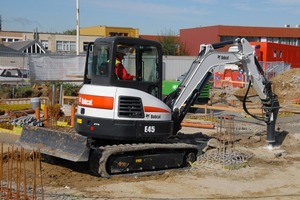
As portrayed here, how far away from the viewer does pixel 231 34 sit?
60.8 m

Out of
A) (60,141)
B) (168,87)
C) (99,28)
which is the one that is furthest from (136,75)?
(99,28)

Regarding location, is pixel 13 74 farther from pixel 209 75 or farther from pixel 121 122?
pixel 121 122

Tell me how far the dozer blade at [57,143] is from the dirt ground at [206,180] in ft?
1.54

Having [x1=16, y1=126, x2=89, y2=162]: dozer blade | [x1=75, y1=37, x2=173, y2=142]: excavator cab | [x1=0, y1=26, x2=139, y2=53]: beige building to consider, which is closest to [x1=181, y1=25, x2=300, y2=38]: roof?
[x1=0, y1=26, x2=139, y2=53]: beige building

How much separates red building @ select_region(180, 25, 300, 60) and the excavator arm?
47.8m

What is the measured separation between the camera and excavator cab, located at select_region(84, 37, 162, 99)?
9609 millimetres

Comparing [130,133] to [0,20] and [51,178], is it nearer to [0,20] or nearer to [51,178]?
[51,178]

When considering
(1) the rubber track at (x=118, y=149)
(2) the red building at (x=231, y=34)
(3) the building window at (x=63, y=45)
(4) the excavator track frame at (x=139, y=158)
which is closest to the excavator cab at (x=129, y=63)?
(1) the rubber track at (x=118, y=149)

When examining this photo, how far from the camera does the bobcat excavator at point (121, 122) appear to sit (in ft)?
31.2

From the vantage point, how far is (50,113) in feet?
55.5

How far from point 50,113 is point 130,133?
310 inches

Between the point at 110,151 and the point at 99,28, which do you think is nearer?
the point at 110,151

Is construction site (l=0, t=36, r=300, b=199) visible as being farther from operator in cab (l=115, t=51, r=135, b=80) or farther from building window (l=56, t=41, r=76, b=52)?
building window (l=56, t=41, r=76, b=52)

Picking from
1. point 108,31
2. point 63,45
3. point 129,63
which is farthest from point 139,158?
point 63,45
